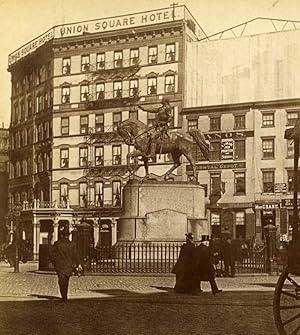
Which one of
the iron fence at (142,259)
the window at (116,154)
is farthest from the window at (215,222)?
the iron fence at (142,259)

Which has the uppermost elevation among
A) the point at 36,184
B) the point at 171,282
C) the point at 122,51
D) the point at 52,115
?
the point at 122,51

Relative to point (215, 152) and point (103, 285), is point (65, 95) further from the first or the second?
point (103, 285)

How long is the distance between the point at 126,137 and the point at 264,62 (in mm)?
14741

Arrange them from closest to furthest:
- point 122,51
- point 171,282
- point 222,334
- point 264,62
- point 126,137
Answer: point 222,334 < point 171,282 < point 126,137 < point 264,62 < point 122,51

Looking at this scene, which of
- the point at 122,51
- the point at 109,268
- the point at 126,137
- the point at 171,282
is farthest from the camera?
the point at 122,51

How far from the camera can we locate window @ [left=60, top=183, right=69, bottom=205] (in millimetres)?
42103

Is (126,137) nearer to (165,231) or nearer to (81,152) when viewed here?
(165,231)

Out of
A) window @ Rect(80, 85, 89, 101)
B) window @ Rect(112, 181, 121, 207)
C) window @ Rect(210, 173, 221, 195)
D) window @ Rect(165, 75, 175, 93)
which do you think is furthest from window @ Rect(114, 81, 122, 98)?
window @ Rect(210, 173, 221, 195)

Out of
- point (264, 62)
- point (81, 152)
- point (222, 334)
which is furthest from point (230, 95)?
point (222, 334)

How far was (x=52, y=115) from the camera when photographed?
43.4 m

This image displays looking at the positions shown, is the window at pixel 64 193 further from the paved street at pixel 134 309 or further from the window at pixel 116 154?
the paved street at pixel 134 309

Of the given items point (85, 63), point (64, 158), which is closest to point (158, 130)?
point (85, 63)

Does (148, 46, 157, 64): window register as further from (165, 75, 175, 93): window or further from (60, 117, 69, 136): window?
(60, 117, 69, 136): window

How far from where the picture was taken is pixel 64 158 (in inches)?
1693
